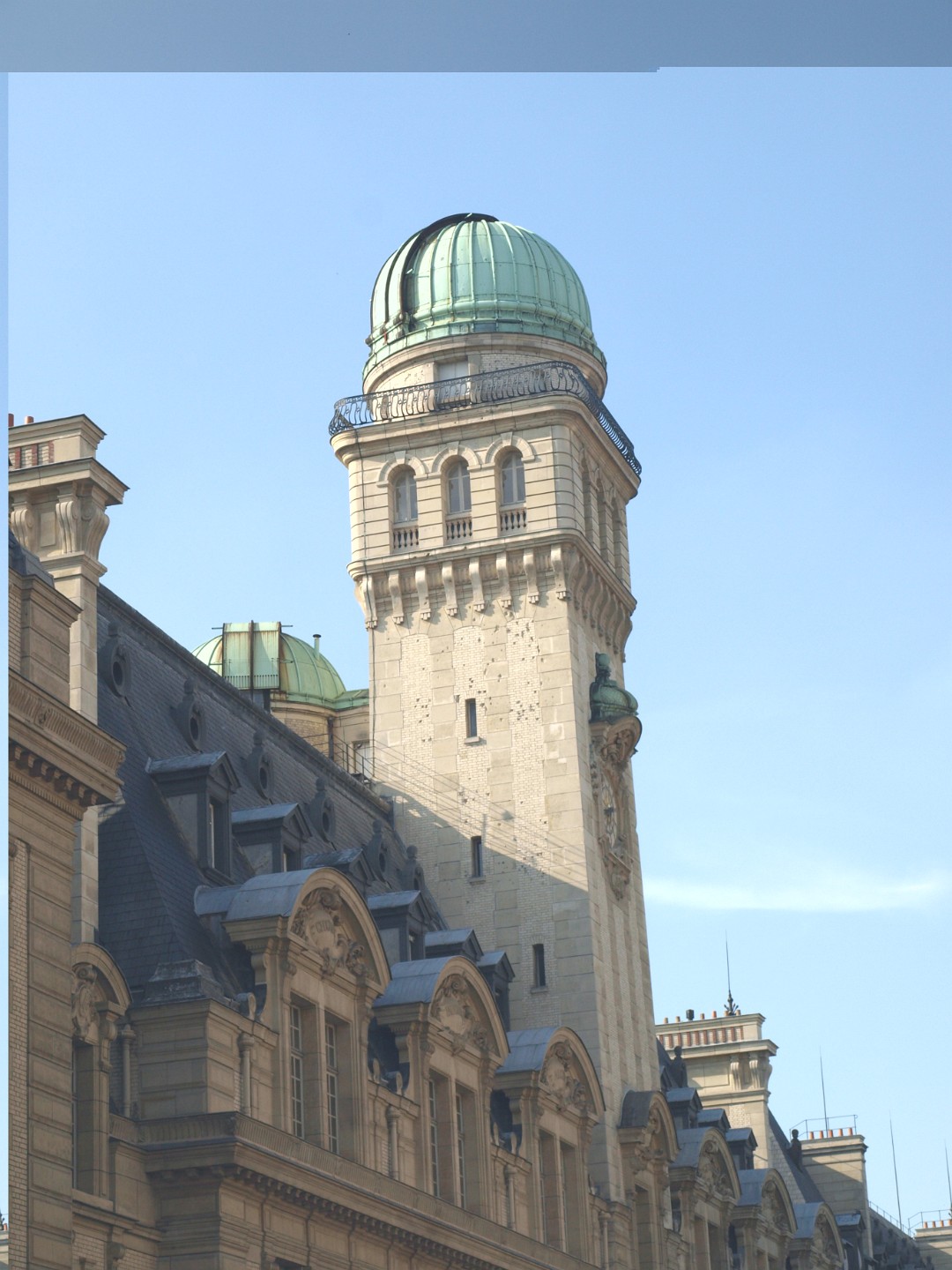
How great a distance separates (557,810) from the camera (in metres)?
58.6

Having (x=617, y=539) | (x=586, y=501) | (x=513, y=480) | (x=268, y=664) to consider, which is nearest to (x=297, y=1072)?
(x=513, y=480)

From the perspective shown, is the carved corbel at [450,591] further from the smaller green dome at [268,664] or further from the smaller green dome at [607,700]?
the smaller green dome at [268,664]

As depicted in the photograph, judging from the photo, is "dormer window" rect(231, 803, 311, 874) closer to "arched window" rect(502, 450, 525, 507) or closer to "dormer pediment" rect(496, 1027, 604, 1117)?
"dormer pediment" rect(496, 1027, 604, 1117)

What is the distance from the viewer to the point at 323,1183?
38.6 metres

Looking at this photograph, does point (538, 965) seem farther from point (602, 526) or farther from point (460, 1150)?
point (602, 526)

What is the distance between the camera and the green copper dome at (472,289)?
64.0 metres

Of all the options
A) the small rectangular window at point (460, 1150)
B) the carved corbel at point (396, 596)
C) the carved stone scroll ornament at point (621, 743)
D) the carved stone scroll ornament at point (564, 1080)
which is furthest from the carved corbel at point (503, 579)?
the small rectangular window at point (460, 1150)

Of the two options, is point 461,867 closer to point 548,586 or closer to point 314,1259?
point 548,586

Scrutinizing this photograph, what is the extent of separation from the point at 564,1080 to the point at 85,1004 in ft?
69.4

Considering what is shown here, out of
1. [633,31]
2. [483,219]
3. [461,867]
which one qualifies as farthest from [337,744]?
[633,31]

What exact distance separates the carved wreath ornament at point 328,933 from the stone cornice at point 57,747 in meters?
11.7

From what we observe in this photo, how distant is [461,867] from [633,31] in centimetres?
4779

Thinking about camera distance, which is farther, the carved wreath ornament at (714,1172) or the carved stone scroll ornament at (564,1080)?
the carved wreath ornament at (714,1172)

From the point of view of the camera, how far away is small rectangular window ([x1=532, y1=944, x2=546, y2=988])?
5753 centimetres
